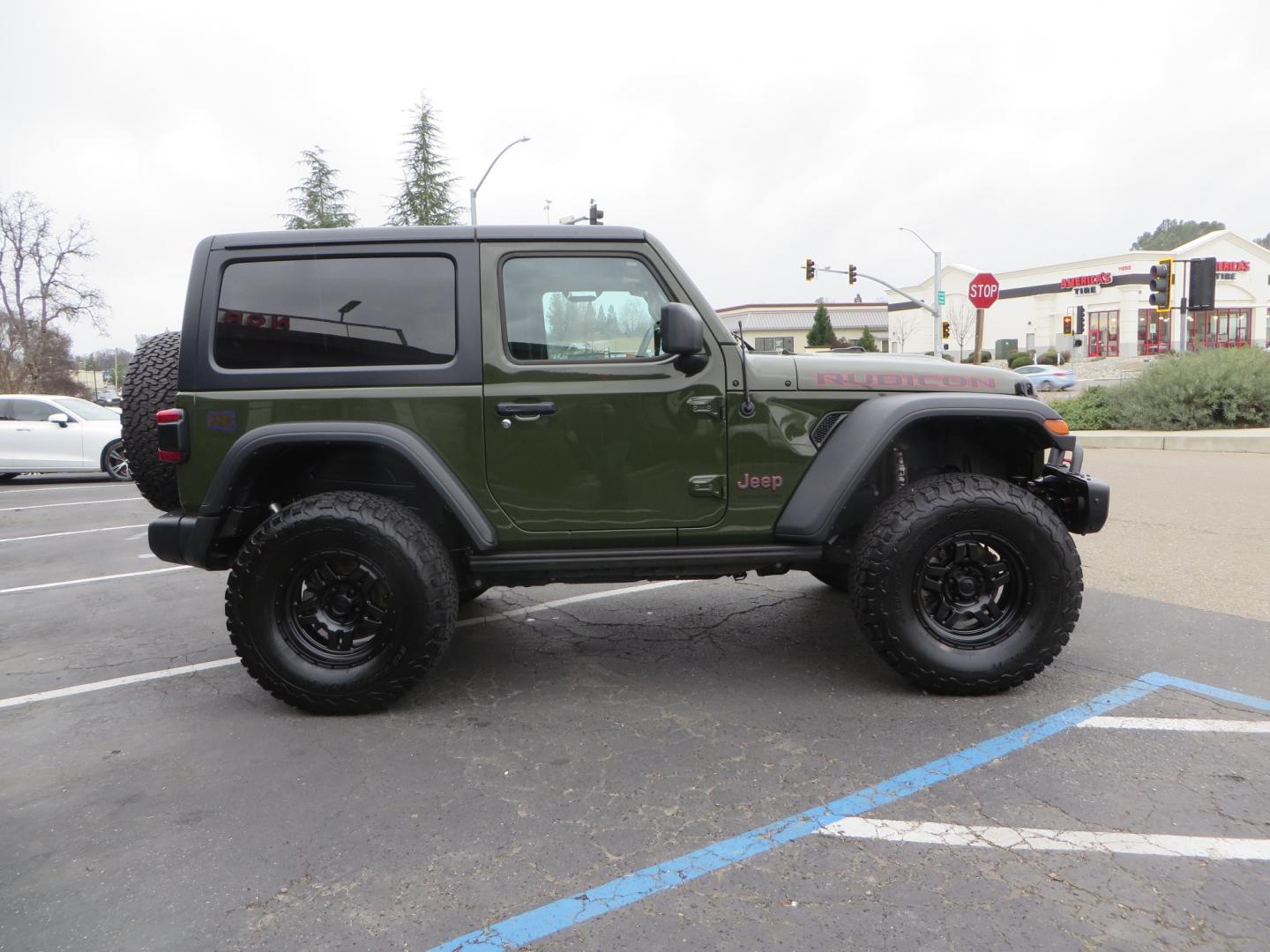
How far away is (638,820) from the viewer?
269 cm

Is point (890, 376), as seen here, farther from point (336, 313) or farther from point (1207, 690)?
point (336, 313)

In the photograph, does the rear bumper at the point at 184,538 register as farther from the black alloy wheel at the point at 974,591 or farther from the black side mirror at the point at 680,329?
the black alloy wheel at the point at 974,591

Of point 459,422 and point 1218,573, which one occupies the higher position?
point 459,422

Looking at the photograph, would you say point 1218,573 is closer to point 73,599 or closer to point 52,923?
point 52,923

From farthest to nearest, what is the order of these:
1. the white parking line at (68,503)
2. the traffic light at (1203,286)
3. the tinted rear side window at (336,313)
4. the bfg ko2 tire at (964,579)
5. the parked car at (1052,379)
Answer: the parked car at (1052,379) → the traffic light at (1203,286) → the white parking line at (68,503) → the tinted rear side window at (336,313) → the bfg ko2 tire at (964,579)

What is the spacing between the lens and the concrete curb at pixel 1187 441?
530 inches

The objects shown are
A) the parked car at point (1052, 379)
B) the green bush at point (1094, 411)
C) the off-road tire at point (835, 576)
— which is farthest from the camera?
the parked car at point (1052, 379)

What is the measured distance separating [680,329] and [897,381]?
1.10 meters

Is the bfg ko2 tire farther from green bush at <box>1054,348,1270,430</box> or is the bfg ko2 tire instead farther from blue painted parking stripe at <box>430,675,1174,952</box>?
green bush at <box>1054,348,1270,430</box>

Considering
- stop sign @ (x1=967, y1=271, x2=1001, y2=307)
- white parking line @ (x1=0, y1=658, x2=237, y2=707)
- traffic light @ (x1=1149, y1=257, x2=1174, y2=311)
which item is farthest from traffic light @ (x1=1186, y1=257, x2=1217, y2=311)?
white parking line @ (x1=0, y1=658, x2=237, y2=707)

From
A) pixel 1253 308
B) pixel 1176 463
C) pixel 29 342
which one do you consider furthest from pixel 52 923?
pixel 1253 308

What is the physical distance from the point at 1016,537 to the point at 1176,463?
415 inches

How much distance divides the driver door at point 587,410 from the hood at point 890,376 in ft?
1.48

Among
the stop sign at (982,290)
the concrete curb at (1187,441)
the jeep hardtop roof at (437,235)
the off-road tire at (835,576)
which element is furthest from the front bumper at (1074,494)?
the stop sign at (982,290)
